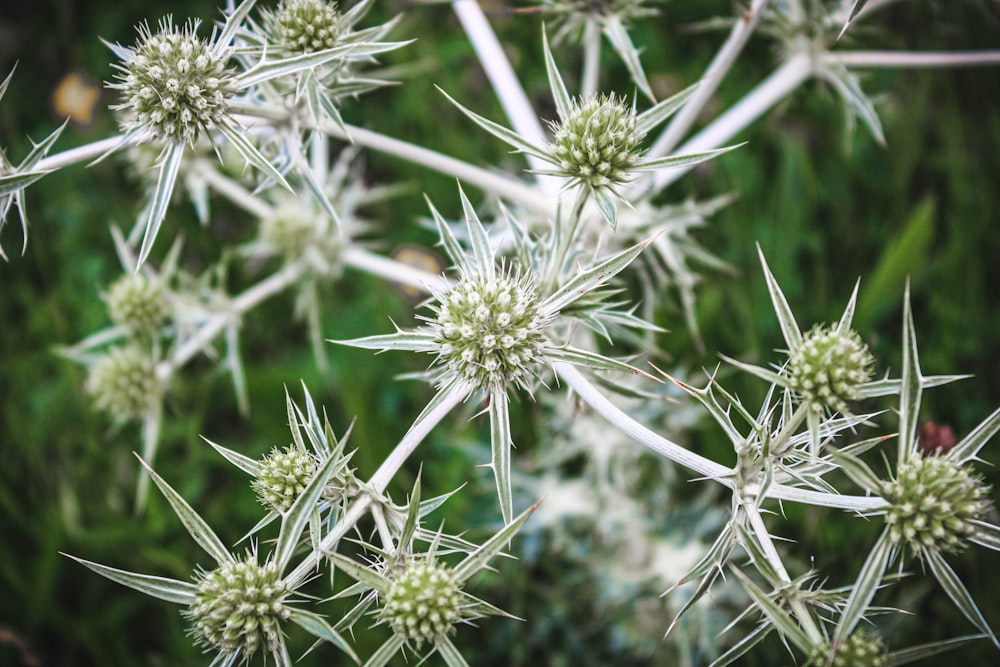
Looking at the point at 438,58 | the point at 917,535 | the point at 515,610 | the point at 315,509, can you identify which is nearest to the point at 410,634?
the point at 315,509

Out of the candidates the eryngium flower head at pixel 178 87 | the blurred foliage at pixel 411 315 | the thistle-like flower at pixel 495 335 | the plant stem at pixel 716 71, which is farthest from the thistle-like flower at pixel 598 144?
the blurred foliage at pixel 411 315

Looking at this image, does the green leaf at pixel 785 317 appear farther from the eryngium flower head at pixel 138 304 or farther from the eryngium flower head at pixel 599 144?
the eryngium flower head at pixel 138 304

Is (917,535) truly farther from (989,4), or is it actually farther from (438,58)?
(438,58)

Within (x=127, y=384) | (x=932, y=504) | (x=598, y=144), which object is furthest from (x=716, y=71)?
(x=127, y=384)

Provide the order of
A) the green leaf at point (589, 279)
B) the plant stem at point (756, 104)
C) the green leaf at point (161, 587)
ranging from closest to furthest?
the green leaf at point (161, 587)
the green leaf at point (589, 279)
the plant stem at point (756, 104)

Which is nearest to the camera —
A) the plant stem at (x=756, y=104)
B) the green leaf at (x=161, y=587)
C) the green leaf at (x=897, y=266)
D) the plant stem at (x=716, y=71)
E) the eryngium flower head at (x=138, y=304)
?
the green leaf at (x=161, y=587)

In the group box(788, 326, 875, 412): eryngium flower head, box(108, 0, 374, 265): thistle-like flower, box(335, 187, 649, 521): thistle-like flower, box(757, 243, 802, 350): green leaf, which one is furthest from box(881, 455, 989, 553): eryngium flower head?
box(108, 0, 374, 265): thistle-like flower
